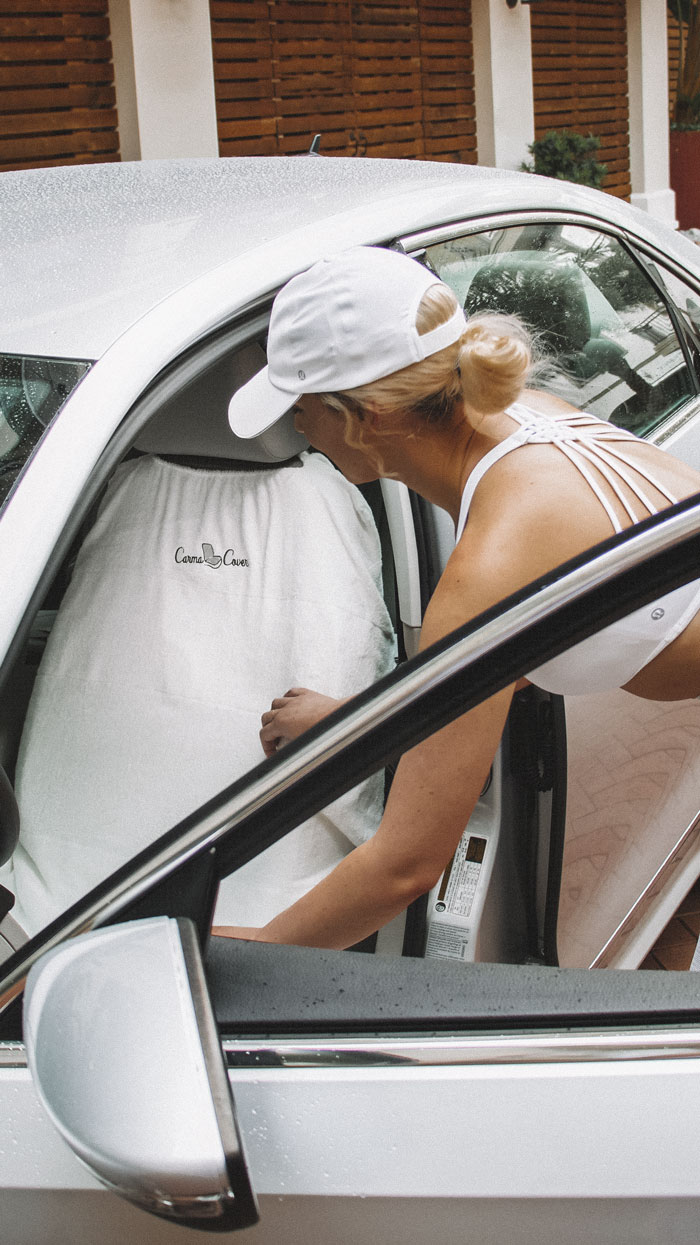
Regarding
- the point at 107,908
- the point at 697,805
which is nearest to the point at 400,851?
the point at 697,805

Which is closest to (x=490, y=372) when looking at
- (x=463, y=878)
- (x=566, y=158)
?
(x=463, y=878)

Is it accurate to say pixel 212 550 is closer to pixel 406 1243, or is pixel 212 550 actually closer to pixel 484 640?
pixel 484 640

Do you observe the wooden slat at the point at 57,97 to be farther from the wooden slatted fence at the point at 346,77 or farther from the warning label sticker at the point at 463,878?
the warning label sticker at the point at 463,878

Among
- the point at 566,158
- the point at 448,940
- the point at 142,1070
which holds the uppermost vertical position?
the point at 566,158

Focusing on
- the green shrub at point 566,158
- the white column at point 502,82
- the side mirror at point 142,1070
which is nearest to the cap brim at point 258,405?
the side mirror at point 142,1070

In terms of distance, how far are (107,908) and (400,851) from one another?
45 cm

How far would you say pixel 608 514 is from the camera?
1.21 meters

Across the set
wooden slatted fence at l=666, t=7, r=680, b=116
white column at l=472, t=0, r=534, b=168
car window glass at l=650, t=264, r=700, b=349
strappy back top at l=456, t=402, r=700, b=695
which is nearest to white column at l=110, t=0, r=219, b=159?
white column at l=472, t=0, r=534, b=168

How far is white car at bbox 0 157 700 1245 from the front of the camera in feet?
2.55

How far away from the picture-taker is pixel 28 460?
1264 mm

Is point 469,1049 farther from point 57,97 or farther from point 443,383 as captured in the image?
point 57,97

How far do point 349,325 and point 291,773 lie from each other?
691 millimetres

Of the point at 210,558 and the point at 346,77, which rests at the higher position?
the point at 346,77

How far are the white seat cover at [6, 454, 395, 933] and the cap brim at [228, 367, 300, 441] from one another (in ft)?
0.66
